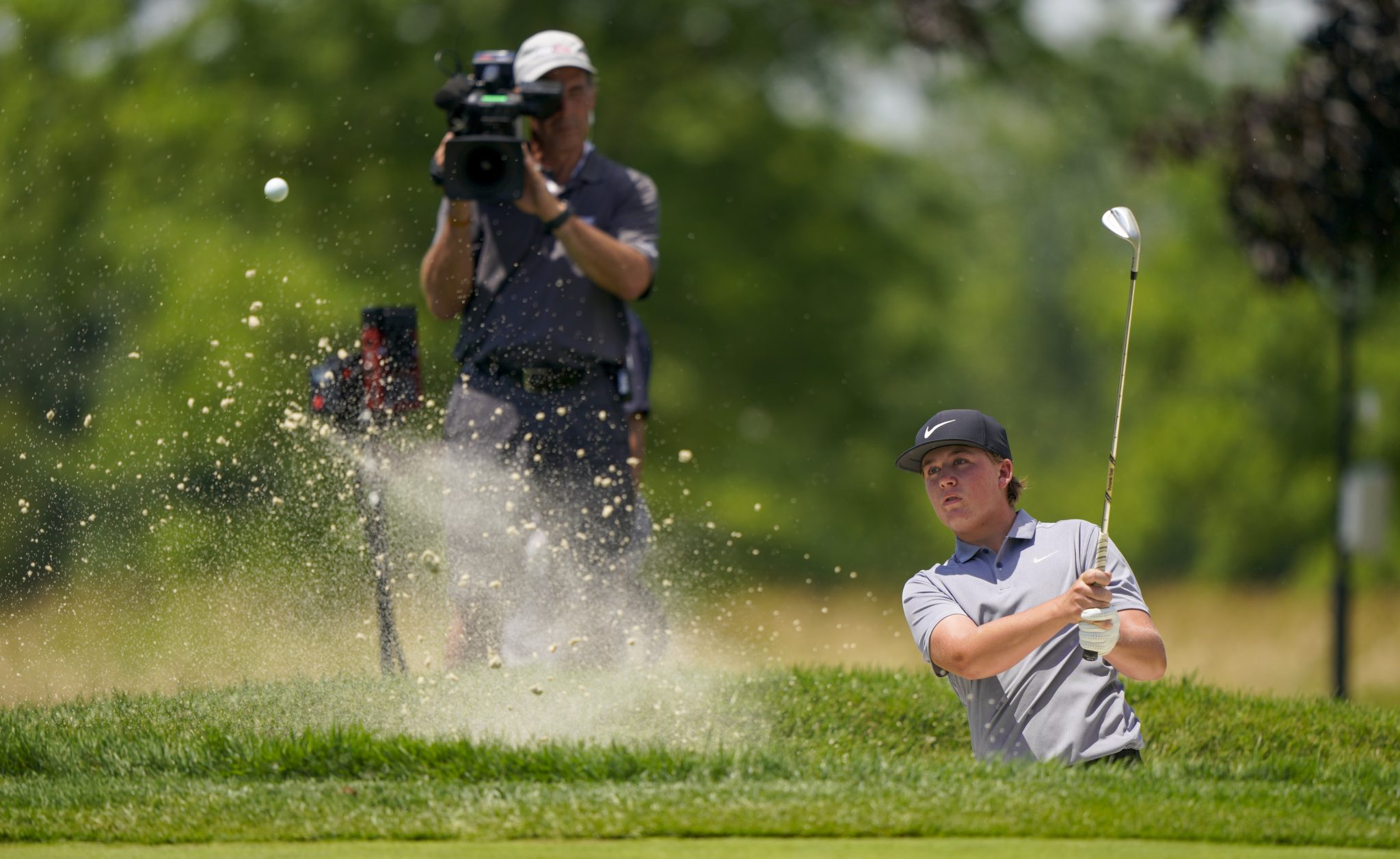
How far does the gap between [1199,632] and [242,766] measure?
2691 centimetres

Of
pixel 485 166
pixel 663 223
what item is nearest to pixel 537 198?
pixel 485 166

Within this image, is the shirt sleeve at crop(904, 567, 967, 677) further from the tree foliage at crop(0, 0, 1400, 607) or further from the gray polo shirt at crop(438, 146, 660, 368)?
the tree foliage at crop(0, 0, 1400, 607)

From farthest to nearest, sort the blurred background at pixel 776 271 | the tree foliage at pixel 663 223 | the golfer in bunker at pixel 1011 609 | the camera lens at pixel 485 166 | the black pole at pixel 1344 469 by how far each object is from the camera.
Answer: the tree foliage at pixel 663 223
the black pole at pixel 1344 469
the blurred background at pixel 776 271
the camera lens at pixel 485 166
the golfer in bunker at pixel 1011 609

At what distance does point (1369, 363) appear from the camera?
2948cm

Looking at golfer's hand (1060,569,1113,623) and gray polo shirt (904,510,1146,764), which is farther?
gray polo shirt (904,510,1146,764)

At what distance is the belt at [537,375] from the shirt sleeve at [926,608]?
9.13ft

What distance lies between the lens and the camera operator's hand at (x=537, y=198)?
7598 millimetres

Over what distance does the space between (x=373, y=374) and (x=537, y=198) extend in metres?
1.00

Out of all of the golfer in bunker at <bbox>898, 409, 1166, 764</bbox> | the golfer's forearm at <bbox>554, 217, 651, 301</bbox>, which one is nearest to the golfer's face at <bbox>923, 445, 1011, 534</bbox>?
the golfer in bunker at <bbox>898, 409, 1166, 764</bbox>

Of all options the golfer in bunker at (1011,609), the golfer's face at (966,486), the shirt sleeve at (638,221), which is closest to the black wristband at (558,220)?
the shirt sleeve at (638,221)

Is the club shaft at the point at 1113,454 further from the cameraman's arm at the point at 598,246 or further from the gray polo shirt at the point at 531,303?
the gray polo shirt at the point at 531,303

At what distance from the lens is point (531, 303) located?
791 cm

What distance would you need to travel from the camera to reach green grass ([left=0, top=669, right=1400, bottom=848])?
469 centimetres

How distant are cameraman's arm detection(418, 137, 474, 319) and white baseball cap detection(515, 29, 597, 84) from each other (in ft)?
1.68
